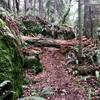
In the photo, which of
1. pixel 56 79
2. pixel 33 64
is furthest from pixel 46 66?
pixel 56 79

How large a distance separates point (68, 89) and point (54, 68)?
2.49 meters

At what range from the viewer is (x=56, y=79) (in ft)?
30.8

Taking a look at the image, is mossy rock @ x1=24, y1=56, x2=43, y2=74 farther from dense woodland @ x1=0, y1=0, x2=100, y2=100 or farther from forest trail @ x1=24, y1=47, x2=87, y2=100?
forest trail @ x1=24, y1=47, x2=87, y2=100

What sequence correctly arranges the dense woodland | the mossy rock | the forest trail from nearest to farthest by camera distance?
the dense woodland, the forest trail, the mossy rock

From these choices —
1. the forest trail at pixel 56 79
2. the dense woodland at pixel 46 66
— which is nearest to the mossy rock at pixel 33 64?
the dense woodland at pixel 46 66

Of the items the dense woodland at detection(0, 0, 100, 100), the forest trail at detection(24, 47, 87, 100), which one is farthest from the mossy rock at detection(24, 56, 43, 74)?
the forest trail at detection(24, 47, 87, 100)

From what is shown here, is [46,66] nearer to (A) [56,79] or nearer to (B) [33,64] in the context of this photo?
(B) [33,64]

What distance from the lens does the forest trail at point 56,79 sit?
801cm

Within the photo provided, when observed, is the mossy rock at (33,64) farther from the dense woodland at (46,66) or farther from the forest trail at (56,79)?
the forest trail at (56,79)

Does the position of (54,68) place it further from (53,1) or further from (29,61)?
(53,1)

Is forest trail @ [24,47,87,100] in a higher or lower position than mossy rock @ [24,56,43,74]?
lower

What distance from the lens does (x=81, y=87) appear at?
866 centimetres

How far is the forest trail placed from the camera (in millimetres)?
8008

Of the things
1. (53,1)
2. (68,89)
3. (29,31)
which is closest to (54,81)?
(68,89)
